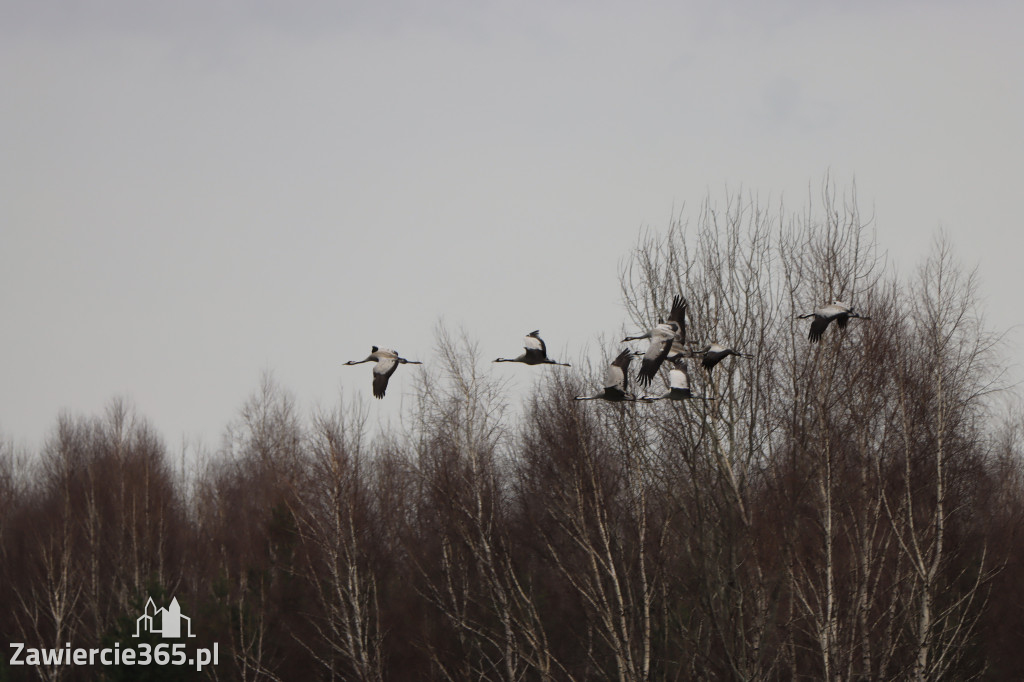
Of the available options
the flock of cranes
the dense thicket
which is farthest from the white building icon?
the flock of cranes

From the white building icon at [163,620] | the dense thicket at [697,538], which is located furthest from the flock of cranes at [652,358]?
the white building icon at [163,620]

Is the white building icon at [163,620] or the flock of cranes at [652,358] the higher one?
the flock of cranes at [652,358]

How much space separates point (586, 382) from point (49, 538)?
23457 millimetres

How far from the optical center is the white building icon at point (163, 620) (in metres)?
26.5

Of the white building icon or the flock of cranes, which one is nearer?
the flock of cranes

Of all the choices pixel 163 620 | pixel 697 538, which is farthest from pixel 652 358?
pixel 163 620

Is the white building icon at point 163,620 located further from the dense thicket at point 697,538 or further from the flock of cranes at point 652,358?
the flock of cranes at point 652,358

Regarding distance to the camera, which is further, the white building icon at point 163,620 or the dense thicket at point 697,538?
the white building icon at point 163,620

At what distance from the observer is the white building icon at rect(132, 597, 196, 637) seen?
2653cm

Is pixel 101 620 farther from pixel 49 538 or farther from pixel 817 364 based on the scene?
pixel 817 364

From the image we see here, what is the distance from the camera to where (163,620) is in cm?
2762

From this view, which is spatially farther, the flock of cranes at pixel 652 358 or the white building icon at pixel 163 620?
the white building icon at pixel 163 620

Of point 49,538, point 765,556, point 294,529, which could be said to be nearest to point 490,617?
point 294,529

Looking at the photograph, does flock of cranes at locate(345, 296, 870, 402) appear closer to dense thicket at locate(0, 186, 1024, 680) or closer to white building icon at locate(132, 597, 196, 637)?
dense thicket at locate(0, 186, 1024, 680)
